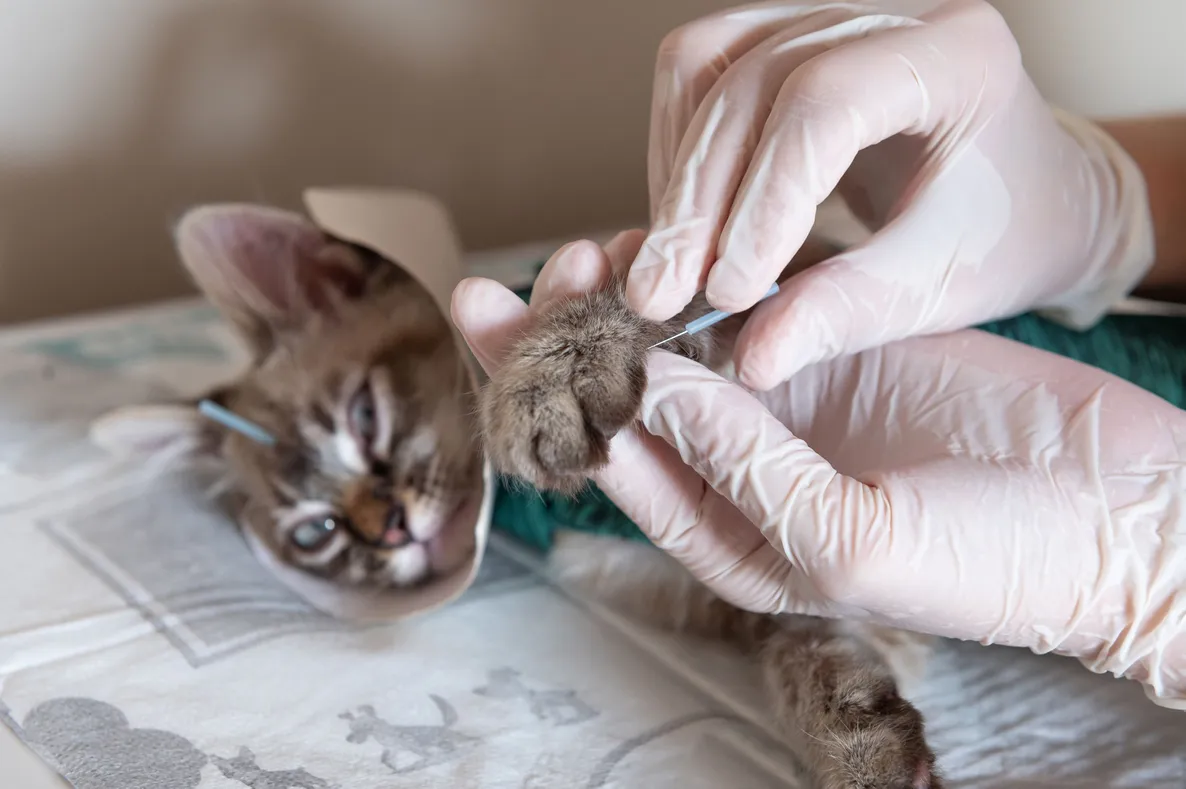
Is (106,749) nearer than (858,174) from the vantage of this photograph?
Yes

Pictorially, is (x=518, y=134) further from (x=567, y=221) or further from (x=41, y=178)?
(x=41, y=178)

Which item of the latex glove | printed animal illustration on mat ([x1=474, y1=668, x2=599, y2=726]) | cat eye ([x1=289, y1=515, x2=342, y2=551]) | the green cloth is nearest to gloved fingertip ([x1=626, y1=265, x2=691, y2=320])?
the latex glove

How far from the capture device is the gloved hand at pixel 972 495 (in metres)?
0.66

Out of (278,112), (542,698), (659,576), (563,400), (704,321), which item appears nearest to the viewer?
(563,400)

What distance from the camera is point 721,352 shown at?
80cm

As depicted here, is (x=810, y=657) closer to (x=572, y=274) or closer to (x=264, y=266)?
(x=572, y=274)

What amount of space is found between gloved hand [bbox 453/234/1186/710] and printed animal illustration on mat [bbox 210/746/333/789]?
1.14ft

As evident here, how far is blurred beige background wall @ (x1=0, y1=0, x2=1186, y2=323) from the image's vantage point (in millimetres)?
1559

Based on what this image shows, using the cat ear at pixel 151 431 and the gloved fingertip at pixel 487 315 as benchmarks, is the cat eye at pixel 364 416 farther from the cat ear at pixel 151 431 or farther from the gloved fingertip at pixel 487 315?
the gloved fingertip at pixel 487 315

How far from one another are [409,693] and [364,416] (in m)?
0.38

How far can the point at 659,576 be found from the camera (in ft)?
3.33

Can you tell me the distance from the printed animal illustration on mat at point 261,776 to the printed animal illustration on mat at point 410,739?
56 millimetres

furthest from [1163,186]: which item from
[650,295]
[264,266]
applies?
[264,266]

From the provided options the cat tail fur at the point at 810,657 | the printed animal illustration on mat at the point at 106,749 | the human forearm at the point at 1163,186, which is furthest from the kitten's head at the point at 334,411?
the human forearm at the point at 1163,186
